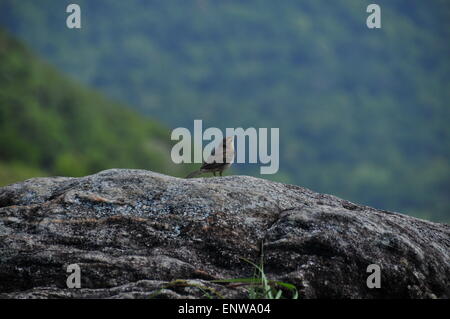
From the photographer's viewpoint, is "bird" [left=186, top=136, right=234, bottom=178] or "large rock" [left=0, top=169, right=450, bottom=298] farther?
"bird" [left=186, top=136, right=234, bottom=178]

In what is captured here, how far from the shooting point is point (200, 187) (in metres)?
11.2

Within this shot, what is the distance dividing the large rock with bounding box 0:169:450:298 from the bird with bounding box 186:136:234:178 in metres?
3.57

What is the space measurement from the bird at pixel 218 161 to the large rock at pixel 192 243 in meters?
3.57

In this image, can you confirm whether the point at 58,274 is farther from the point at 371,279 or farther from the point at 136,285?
the point at 371,279

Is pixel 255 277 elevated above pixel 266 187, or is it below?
below

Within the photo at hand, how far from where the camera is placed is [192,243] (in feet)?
33.4

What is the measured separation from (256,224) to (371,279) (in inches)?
79.8

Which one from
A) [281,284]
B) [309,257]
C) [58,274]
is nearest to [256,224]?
[309,257]

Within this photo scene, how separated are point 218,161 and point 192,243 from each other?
5168 mm

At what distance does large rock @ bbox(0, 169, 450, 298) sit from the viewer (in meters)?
9.42

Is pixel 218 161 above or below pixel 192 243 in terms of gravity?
above

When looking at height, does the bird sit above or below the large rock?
above

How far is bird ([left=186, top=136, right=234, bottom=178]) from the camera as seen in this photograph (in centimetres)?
1516
